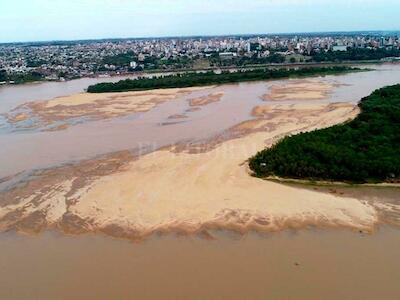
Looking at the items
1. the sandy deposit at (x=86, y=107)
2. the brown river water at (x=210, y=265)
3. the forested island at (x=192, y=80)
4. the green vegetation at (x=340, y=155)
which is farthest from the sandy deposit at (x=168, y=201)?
the forested island at (x=192, y=80)

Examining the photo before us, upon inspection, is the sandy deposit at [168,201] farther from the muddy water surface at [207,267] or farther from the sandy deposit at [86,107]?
the sandy deposit at [86,107]

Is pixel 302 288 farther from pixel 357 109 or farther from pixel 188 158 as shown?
pixel 357 109

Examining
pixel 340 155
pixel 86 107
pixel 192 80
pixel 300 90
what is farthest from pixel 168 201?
pixel 192 80

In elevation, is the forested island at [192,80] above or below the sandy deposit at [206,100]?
above

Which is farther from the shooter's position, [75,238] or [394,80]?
[394,80]

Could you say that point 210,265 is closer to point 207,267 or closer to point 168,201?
point 207,267

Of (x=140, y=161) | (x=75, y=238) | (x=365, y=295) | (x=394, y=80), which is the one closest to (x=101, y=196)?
(x=75, y=238)
